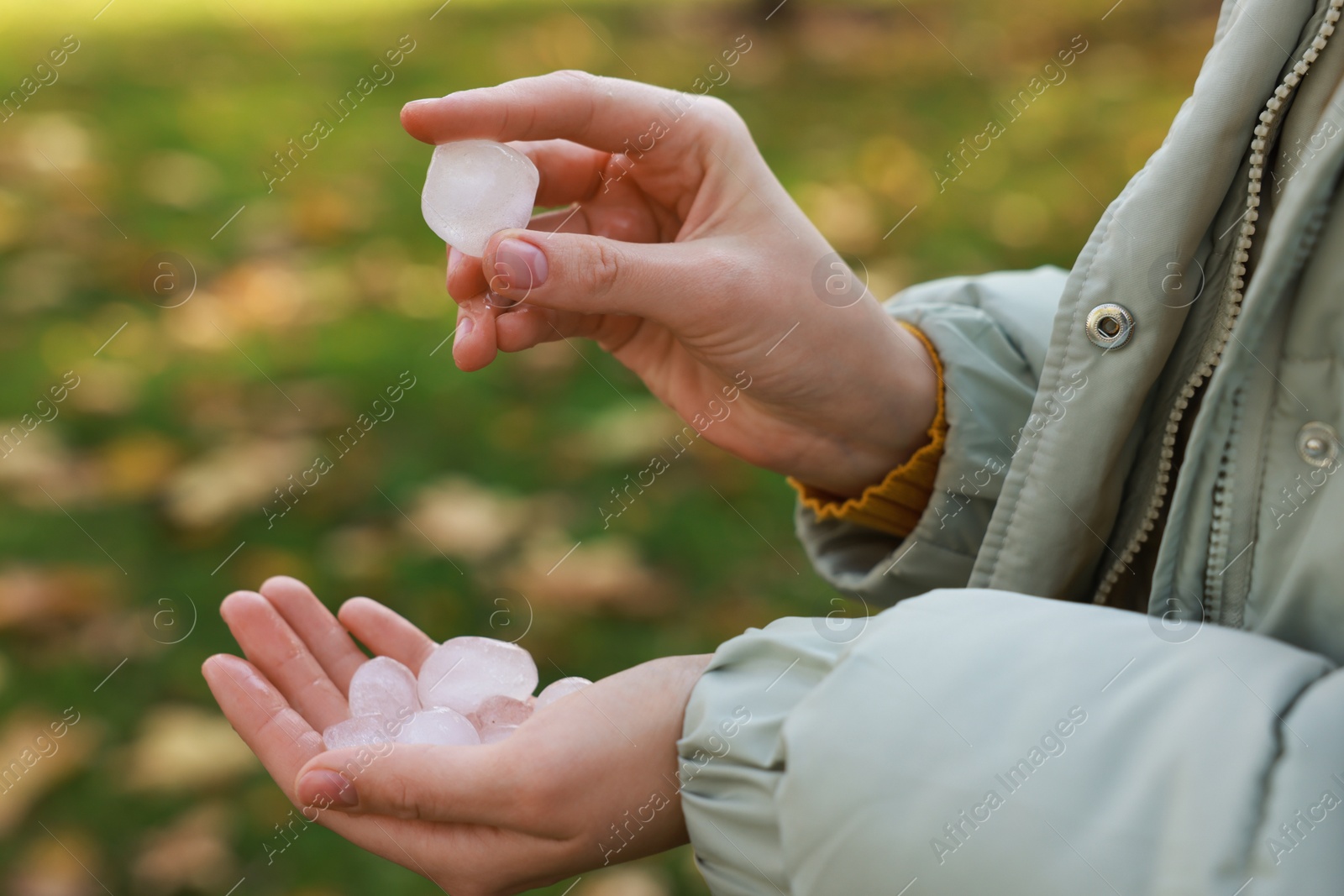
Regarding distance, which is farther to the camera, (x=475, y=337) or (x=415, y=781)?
(x=475, y=337)

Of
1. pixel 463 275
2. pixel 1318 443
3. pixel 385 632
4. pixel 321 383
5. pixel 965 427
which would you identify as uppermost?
pixel 463 275

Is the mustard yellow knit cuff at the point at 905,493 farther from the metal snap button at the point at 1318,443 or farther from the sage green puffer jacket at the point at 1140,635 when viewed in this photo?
the metal snap button at the point at 1318,443

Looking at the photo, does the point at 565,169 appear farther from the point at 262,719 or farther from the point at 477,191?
the point at 262,719

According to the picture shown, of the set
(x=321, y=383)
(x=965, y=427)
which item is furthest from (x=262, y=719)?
(x=321, y=383)

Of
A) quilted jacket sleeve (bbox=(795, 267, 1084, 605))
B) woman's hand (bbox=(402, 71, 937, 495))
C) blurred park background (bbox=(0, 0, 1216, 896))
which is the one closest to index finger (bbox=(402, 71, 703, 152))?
woman's hand (bbox=(402, 71, 937, 495))

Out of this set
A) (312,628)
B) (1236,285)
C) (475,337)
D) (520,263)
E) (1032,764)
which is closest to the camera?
(1032,764)

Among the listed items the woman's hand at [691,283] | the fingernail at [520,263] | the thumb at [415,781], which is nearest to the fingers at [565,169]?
the woman's hand at [691,283]
